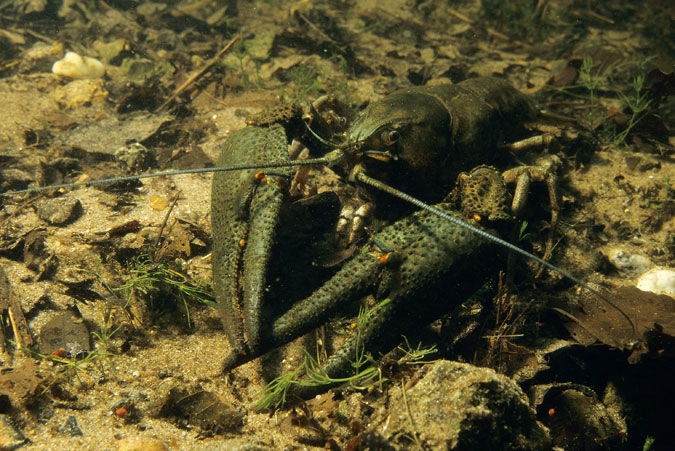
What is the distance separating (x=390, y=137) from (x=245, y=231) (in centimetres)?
131

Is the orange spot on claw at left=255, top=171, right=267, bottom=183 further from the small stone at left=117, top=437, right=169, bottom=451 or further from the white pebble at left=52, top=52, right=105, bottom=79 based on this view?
the white pebble at left=52, top=52, right=105, bottom=79

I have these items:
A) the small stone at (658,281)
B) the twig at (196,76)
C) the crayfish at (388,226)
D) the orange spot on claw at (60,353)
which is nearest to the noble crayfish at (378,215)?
the crayfish at (388,226)

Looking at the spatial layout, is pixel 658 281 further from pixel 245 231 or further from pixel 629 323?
pixel 245 231

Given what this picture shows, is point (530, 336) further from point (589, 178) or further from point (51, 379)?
point (51, 379)

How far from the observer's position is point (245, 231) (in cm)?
279

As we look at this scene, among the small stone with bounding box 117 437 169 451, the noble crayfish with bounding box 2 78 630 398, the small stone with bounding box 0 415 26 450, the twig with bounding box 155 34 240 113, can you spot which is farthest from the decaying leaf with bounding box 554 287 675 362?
the twig with bounding box 155 34 240 113

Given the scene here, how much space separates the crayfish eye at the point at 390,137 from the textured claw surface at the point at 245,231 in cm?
78

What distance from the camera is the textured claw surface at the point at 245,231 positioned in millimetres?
2457

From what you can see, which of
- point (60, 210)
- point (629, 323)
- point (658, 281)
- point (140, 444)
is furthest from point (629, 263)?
point (60, 210)

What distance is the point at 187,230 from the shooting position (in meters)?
3.58

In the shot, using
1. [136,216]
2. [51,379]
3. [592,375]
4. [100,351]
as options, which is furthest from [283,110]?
[592,375]

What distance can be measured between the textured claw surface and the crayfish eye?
0.78 meters

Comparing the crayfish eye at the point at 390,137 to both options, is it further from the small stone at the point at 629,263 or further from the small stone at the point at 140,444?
the small stone at the point at 140,444

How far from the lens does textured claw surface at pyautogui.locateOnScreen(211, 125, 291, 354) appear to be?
2.46 meters
